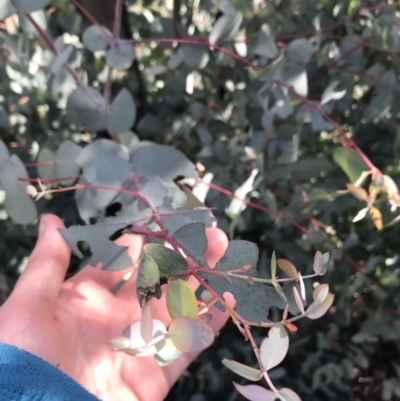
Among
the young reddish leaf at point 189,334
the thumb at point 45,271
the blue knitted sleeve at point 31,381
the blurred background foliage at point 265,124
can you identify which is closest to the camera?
the young reddish leaf at point 189,334

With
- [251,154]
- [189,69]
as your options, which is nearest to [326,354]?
[251,154]

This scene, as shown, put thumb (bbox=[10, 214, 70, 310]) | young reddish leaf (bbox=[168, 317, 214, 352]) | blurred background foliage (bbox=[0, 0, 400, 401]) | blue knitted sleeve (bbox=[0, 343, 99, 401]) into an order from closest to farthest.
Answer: young reddish leaf (bbox=[168, 317, 214, 352]) < blue knitted sleeve (bbox=[0, 343, 99, 401]) < thumb (bbox=[10, 214, 70, 310]) < blurred background foliage (bbox=[0, 0, 400, 401])

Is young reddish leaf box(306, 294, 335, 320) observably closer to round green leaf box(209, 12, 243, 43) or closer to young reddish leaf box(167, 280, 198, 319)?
young reddish leaf box(167, 280, 198, 319)

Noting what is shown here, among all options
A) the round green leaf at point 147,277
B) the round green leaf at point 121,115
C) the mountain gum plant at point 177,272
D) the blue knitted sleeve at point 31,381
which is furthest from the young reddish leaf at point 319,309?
the round green leaf at point 121,115

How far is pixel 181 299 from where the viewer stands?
11.3 inches

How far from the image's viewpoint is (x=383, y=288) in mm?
795

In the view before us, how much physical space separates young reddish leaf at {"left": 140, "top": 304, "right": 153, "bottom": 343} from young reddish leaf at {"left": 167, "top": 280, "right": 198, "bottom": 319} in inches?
0.6

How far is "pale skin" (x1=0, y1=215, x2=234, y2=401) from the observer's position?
0.48 m

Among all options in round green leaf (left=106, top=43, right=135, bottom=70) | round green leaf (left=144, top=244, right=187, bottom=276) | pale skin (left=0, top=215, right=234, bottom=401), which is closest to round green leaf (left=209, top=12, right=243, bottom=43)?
round green leaf (left=106, top=43, right=135, bottom=70)

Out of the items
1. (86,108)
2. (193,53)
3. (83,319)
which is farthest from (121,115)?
(83,319)

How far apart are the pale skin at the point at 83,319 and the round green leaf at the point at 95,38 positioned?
241mm

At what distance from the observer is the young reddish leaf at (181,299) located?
284 millimetres

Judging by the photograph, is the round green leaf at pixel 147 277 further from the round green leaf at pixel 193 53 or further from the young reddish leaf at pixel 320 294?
the round green leaf at pixel 193 53

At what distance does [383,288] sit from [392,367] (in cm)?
32
